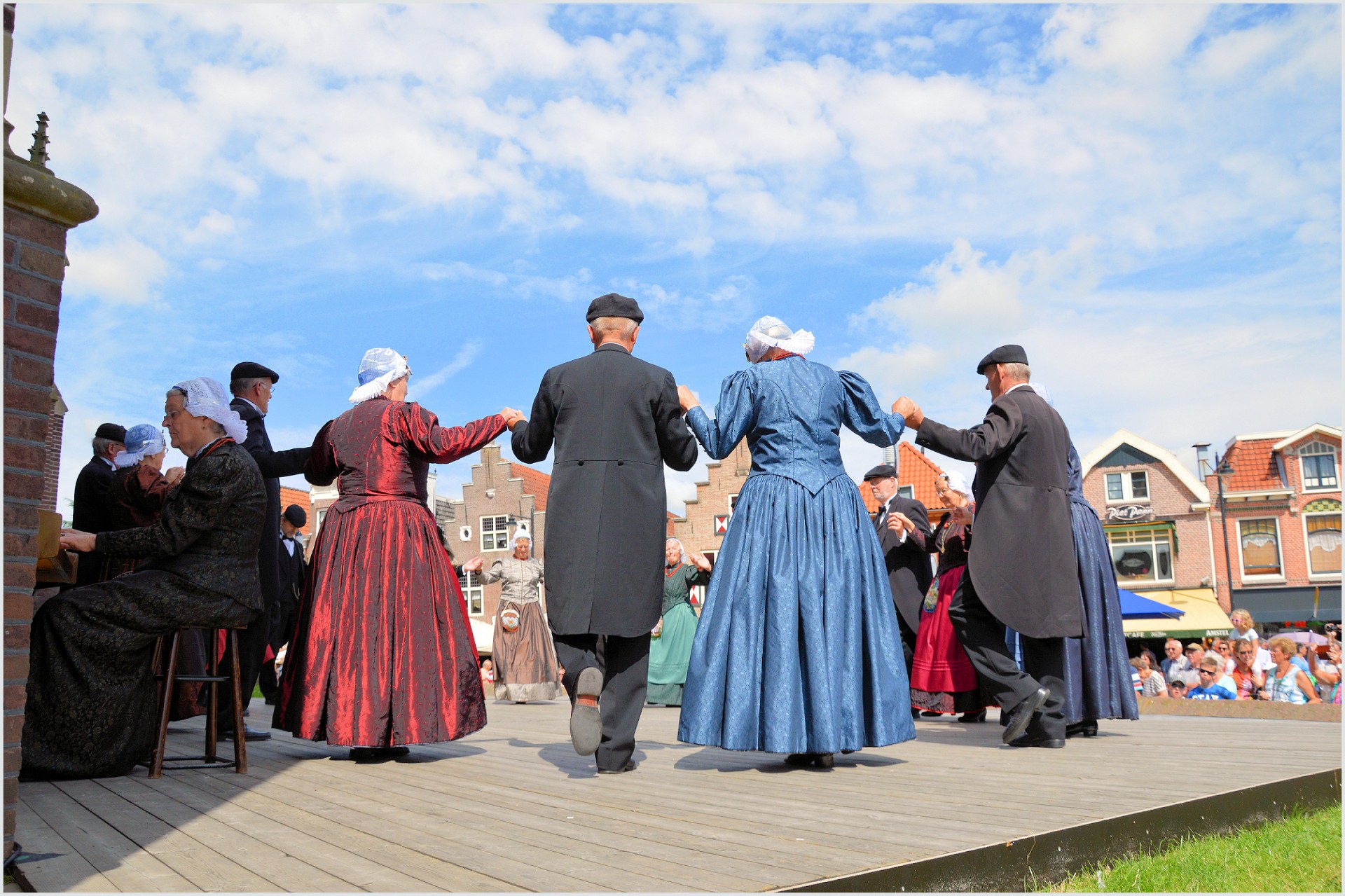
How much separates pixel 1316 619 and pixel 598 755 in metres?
35.6

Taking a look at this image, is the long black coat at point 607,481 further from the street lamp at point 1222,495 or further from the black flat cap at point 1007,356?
the street lamp at point 1222,495

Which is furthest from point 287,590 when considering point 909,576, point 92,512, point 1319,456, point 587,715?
point 1319,456

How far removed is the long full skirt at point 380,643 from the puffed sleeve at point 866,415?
202 centimetres

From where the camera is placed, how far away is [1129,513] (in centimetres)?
3581

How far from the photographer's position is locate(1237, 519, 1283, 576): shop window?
34156 mm

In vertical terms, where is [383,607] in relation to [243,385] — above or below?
below

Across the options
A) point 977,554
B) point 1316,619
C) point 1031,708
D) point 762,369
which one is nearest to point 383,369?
point 762,369

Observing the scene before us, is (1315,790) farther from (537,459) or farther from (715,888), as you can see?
(537,459)

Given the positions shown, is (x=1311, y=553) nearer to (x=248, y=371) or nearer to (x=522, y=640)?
(x=522, y=640)

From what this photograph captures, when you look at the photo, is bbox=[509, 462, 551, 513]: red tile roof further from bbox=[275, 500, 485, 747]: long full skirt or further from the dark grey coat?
the dark grey coat

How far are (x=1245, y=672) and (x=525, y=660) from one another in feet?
27.2

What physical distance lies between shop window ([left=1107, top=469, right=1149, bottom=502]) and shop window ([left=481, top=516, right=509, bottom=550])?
22.7 meters

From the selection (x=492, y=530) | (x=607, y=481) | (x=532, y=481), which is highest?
(x=532, y=481)

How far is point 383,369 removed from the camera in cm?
532
